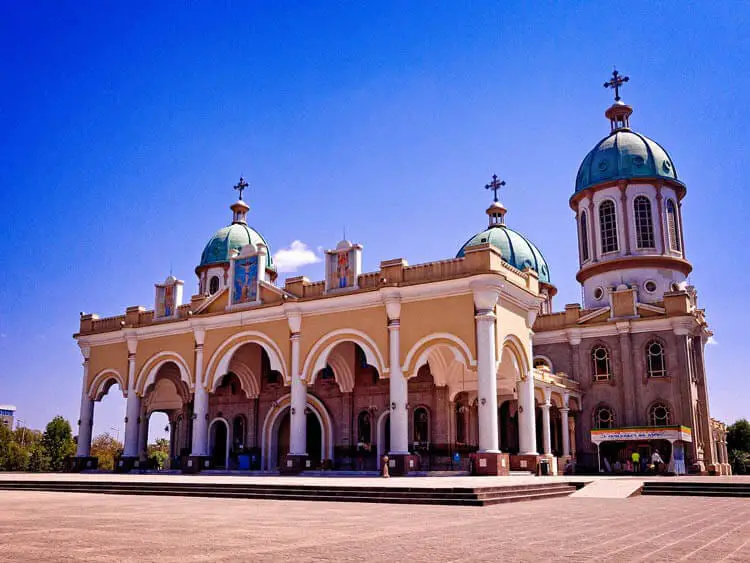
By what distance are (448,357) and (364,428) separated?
511 cm

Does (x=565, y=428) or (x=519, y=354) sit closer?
(x=519, y=354)

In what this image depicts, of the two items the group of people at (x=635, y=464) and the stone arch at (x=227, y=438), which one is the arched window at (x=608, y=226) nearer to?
the group of people at (x=635, y=464)

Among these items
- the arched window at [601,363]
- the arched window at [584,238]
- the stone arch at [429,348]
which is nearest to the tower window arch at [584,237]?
the arched window at [584,238]

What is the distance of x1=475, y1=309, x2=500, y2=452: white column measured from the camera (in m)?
24.1

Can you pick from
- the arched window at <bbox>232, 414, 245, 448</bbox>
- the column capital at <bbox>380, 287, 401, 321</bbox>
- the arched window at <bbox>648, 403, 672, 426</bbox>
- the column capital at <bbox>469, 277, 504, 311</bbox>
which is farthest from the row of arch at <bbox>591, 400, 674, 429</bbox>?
the arched window at <bbox>232, 414, 245, 448</bbox>

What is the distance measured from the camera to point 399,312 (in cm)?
2656

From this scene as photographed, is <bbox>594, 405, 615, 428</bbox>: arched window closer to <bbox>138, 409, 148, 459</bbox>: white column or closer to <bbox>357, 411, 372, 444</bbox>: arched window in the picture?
<bbox>357, 411, 372, 444</bbox>: arched window

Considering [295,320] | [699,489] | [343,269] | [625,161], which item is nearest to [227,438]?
[295,320]

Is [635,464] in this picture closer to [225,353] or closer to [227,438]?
[225,353]

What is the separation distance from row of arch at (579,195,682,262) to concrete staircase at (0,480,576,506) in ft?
72.8

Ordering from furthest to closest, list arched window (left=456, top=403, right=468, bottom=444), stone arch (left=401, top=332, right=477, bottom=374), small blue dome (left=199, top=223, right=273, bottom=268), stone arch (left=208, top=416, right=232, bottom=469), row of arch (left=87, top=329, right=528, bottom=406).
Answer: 1. small blue dome (left=199, top=223, right=273, bottom=268)
2. stone arch (left=208, top=416, right=232, bottom=469)
3. arched window (left=456, top=403, right=468, bottom=444)
4. row of arch (left=87, top=329, right=528, bottom=406)
5. stone arch (left=401, top=332, right=477, bottom=374)

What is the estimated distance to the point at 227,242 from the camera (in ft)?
143

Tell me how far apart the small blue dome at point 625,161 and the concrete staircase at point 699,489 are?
2282 cm

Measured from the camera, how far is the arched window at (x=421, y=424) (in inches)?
1200
